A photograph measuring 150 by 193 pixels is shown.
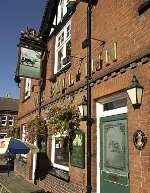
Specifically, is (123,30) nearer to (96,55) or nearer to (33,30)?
(96,55)

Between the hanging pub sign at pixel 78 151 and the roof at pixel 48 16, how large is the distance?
6126mm

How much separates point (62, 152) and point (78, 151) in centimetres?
185

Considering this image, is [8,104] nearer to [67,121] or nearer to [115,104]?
[67,121]

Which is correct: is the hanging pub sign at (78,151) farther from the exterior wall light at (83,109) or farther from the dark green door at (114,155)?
the dark green door at (114,155)

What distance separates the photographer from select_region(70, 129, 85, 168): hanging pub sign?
814 cm

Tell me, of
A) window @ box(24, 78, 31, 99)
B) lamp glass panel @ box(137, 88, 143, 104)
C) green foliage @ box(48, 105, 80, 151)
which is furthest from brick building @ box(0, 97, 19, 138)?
lamp glass panel @ box(137, 88, 143, 104)

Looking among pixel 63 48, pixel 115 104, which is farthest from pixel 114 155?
pixel 63 48

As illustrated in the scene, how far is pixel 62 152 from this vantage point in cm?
1012

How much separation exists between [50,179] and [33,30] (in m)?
6.82

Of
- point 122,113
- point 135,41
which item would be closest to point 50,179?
point 122,113

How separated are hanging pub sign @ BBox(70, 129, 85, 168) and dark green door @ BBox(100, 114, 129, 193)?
27.5 inches

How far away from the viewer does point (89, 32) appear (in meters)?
8.66

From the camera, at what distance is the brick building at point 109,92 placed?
19.9 feet

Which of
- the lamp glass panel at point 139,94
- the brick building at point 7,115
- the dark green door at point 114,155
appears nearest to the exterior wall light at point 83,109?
the dark green door at point 114,155
